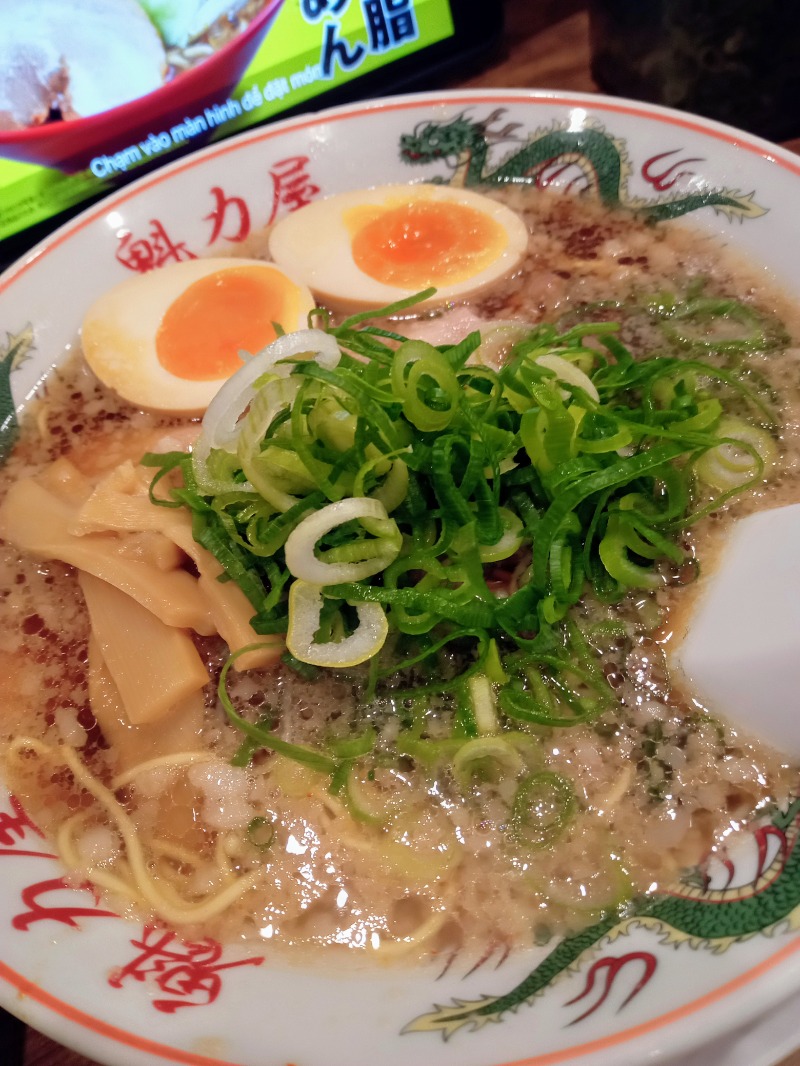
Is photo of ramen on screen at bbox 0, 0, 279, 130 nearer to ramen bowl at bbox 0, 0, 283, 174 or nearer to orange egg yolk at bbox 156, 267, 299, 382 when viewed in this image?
ramen bowl at bbox 0, 0, 283, 174

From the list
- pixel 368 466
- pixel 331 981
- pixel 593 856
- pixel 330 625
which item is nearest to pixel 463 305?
pixel 368 466

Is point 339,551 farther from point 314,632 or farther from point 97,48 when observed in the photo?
point 97,48

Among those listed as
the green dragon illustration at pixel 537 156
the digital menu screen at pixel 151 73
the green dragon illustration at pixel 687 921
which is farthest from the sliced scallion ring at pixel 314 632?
the digital menu screen at pixel 151 73

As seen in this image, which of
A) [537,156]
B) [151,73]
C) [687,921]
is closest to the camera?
[687,921]

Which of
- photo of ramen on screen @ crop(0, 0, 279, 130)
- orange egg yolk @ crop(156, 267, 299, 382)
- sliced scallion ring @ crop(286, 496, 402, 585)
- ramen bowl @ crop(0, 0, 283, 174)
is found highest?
photo of ramen on screen @ crop(0, 0, 279, 130)

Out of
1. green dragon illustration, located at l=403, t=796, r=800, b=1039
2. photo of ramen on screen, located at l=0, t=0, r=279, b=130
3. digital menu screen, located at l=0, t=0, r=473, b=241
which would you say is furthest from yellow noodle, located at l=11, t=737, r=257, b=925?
photo of ramen on screen, located at l=0, t=0, r=279, b=130

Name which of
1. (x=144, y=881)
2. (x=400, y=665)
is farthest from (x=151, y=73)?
(x=144, y=881)
